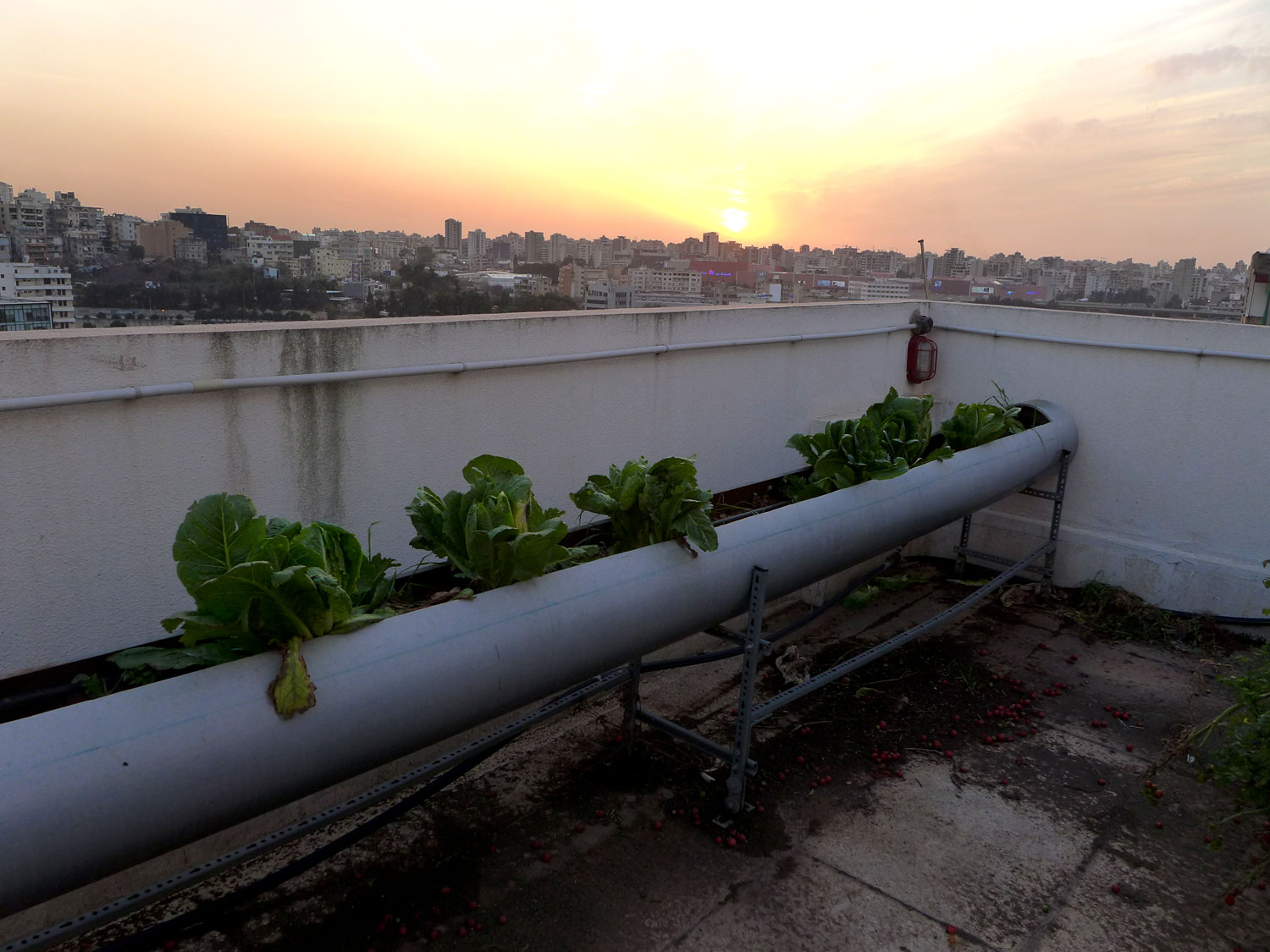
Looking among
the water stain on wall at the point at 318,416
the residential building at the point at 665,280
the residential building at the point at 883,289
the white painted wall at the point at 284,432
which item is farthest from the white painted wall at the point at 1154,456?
the water stain on wall at the point at 318,416

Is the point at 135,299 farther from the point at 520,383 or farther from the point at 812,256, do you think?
the point at 812,256

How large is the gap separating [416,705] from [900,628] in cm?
394

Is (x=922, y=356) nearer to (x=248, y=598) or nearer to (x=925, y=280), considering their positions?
(x=925, y=280)

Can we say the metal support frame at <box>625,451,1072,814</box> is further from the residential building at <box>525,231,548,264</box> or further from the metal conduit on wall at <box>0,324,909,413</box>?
the residential building at <box>525,231,548,264</box>

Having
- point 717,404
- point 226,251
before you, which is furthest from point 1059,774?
point 226,251

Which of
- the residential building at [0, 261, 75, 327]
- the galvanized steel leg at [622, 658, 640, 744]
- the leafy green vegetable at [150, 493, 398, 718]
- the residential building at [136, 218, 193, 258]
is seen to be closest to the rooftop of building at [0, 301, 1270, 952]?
the galvanized steel leg at [622, 658, 640, 744]

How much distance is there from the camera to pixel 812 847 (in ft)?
11.1

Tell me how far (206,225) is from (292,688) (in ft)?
13.9

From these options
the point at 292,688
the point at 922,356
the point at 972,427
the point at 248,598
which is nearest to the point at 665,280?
the point at 922,356

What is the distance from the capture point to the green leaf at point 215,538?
7.15ft

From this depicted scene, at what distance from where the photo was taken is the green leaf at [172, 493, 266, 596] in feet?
7.15

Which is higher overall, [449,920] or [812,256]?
[812,256]

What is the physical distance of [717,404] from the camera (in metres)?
5.19

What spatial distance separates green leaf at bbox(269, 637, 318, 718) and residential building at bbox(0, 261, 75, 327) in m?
1.96
